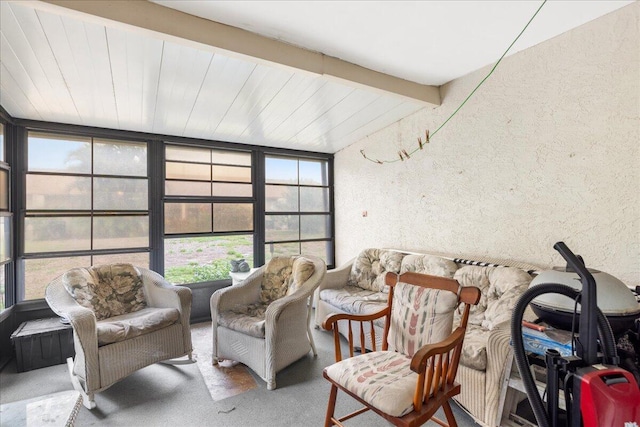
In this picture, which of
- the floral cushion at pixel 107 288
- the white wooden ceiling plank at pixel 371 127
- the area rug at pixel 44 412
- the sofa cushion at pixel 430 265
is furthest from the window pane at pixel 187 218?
the sofa cushion at pixel 430 265

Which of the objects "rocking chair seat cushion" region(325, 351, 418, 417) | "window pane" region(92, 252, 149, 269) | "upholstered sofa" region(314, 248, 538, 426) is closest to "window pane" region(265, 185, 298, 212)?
"upholstered sofa" region(314, 248, 538, 426)

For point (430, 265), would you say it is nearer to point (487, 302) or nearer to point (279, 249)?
point (487, 302)

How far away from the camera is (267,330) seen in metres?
2.28

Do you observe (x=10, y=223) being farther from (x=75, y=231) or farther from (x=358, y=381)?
(x=358, y=381)

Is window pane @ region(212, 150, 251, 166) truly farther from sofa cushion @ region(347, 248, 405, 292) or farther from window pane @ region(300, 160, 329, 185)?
sofa cushion @ region(347, 248, 405, 292)

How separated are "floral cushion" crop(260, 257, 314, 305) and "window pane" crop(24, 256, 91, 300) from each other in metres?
2.07

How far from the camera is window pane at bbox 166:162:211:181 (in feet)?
12.1

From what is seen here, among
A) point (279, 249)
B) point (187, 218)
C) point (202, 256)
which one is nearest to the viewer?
point (187, 218)

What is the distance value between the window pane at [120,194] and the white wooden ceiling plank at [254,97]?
1115mm

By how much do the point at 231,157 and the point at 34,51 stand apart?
7.64 feet

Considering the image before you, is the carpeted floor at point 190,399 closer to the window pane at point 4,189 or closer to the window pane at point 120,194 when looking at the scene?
the window pane at point 4,189

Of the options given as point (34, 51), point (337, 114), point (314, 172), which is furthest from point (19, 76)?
point (314, 172)

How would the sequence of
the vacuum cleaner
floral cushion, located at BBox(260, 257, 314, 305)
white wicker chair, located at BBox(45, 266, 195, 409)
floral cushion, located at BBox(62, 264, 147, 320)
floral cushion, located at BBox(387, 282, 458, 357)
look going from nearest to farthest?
the vacuum cleaner
floral cushion, located at BBox(387, 282, 458, 357)
white wicker chair, located at BBox(45, 266, 195, 409)
floral cushion, located at BBox(62, 264, 147, 320)
floral cushion, located at BBox(260, 257, 314, 305)

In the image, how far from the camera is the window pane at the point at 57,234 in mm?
3021
